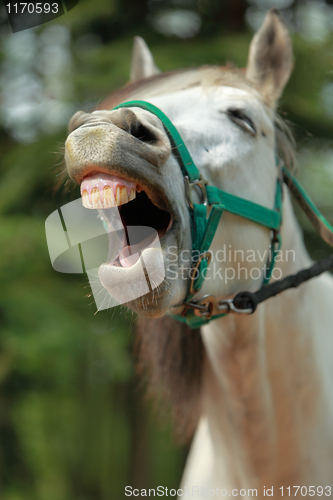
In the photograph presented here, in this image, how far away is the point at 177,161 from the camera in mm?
1008

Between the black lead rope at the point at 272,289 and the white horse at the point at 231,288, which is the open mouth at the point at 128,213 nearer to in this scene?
the white horse at the point at 231,288

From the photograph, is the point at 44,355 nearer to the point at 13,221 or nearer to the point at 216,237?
the point at 13,221

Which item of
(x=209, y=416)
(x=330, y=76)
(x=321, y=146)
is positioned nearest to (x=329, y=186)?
(x=321, y=146)

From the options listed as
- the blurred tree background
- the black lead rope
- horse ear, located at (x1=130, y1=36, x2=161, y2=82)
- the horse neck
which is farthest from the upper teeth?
the blurred tree background

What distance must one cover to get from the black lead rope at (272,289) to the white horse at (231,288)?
2.4 inches

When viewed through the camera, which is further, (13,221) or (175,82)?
(13,221)

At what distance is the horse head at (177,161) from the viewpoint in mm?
852

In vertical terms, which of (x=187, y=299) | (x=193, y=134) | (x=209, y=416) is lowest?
(x=209, y=416)

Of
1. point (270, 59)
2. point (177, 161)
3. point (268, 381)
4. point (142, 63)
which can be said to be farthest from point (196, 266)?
point (142, 63)

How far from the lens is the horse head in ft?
2.79

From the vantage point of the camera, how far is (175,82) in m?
1.33

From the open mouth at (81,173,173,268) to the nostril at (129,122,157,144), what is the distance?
0.11 meters

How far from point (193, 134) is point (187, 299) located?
1.43 ft

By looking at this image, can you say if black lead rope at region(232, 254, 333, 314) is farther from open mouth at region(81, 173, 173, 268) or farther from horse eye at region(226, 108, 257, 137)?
horse eye at region(226, 108, 257, 137)
